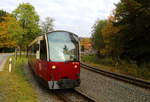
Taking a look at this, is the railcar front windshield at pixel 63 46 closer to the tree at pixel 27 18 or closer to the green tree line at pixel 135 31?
the green tree line at pixel 135 31

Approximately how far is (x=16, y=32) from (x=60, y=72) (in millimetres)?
21210

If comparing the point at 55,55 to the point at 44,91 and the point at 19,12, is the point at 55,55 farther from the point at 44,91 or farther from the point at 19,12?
the point at 19,12

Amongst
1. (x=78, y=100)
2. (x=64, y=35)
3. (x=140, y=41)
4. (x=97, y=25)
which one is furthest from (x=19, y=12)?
(x=78, y=100)

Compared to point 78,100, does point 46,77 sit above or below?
above

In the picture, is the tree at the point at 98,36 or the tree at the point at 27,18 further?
the tree at the point at 98,36

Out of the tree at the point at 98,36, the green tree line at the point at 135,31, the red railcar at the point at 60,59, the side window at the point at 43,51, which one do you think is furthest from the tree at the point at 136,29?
the tree at the point at 98,36

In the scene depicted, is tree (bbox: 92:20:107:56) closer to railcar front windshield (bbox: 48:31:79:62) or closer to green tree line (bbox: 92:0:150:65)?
green tree line (bbox: 92:0:150:65)

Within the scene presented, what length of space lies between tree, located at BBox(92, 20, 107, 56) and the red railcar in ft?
93.3

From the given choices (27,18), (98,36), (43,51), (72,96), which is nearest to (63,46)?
(43,51)

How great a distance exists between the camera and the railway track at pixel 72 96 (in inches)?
292

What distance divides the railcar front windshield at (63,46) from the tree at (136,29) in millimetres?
11570

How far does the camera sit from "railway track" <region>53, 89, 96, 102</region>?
7.42 metres

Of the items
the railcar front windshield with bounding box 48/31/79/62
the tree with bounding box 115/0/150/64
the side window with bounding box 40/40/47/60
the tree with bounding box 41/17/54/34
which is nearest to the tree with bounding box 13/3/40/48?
the tree with bounding box 41/17/54/34

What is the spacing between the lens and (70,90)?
9305mm
